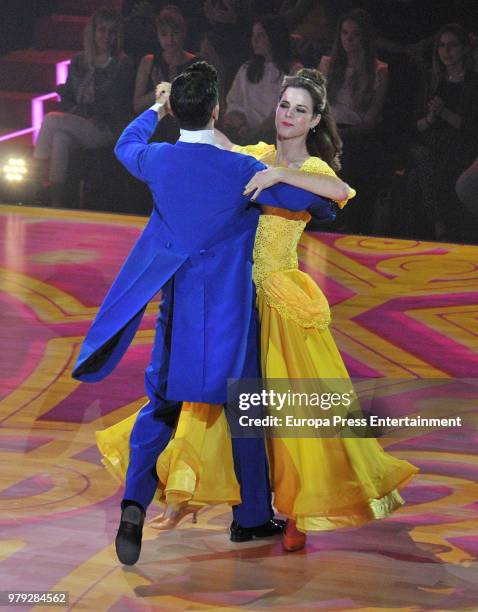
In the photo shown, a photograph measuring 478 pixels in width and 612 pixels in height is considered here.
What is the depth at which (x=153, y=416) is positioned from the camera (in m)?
2.82

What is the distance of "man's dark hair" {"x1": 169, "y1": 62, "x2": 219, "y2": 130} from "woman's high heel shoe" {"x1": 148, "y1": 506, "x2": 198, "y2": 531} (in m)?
1.13

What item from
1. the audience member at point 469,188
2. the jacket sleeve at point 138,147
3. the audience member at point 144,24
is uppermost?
the audience member at point 144,24

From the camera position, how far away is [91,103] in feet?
29.3

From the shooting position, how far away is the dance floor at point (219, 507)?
8.67 ft

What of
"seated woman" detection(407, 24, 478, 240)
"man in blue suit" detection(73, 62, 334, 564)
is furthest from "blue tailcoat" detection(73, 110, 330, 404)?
"seated woman" detection(407, 24, 478, 240)

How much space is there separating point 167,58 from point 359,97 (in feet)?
5.54

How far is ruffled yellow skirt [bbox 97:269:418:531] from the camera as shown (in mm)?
2832

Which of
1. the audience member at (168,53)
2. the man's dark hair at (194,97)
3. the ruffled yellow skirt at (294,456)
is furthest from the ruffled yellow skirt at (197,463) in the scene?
the audience member at (168,53)

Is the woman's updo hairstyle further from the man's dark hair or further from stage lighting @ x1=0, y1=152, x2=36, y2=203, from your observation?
stage lighting @ x1=0, y1=152, x2=36, y2=203

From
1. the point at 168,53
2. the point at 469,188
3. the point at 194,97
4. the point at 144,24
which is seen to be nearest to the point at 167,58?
the point at 168,53

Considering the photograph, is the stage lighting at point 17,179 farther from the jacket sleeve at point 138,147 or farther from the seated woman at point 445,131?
the jacket sleeve at point 138,147

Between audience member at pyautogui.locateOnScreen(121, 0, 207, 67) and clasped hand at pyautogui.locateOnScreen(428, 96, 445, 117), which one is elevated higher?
audience member at pyautogui.locateOnScreen(121, 0, 207, 67)

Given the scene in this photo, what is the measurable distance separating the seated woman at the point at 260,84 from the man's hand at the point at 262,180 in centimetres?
595

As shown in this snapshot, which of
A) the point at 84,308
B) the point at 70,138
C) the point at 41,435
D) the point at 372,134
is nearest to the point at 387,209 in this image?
the point at 372,134
